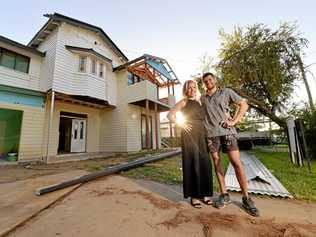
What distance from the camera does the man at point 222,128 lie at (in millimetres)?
1791

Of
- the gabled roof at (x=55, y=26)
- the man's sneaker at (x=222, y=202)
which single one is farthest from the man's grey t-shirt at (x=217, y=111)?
the gabled roof at (x=55, y=26)

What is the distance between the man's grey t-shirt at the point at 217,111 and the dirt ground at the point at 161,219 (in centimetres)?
83

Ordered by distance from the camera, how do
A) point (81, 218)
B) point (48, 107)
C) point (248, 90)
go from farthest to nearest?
point (248, 90), point (48, 107), point (81, 218)

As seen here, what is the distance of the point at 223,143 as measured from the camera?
1865 mm

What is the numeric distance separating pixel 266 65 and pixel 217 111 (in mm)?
6404

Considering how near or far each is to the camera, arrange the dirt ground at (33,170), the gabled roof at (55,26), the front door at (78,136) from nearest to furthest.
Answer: the dirt ground at (33,170)
the gabled roof at (55,26)
the front door at (78,136)

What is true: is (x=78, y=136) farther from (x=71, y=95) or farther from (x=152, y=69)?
(x=152, y=69)

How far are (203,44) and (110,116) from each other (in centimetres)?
668

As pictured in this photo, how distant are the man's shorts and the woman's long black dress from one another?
7 centimetres

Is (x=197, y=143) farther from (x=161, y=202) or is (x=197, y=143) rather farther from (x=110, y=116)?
Result: (x=110, y=116)

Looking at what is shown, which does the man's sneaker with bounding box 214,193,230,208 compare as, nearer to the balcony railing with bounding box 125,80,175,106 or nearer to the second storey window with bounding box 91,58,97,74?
the balcony railing with bounding box 125,80,175,106

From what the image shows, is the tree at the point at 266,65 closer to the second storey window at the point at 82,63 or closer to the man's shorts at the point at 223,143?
the man's shorts at the point at 223,143

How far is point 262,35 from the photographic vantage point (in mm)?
7176

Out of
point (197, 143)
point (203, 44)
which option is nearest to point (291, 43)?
point (203, 44)
